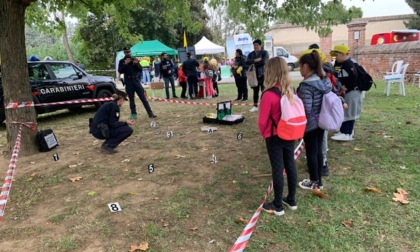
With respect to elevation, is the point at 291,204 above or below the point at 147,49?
below

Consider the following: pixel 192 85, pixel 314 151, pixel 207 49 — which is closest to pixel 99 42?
pixel 207 49

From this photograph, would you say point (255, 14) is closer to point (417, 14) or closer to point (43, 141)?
point (43, 141)

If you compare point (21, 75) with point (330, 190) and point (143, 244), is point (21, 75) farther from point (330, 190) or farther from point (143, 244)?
point (330, 190)

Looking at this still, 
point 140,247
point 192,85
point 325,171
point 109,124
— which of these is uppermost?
point 192,85

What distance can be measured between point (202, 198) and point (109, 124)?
103 inches

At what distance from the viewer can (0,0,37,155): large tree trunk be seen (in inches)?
218

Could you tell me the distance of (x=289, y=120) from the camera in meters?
3.23

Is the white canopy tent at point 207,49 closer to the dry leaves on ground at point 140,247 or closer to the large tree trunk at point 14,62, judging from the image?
the large tree trunk at point 14,62

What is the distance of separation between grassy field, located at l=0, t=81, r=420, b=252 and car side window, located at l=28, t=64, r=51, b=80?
3.26 m

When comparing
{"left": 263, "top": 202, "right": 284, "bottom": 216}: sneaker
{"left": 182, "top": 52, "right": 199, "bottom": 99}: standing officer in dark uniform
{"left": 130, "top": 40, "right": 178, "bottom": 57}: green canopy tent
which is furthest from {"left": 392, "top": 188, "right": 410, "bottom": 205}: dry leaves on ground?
{"left": 130, "top": 40, "right": 178, "bottom": 57}: green canopy tent

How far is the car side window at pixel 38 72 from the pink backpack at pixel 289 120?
26.4ft

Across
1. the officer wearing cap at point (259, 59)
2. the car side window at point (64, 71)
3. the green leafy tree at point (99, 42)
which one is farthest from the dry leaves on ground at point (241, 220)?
the green leafy tree at point (99, 42)

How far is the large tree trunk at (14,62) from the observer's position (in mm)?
5531

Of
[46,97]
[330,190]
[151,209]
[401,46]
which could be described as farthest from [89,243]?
[401,46]
